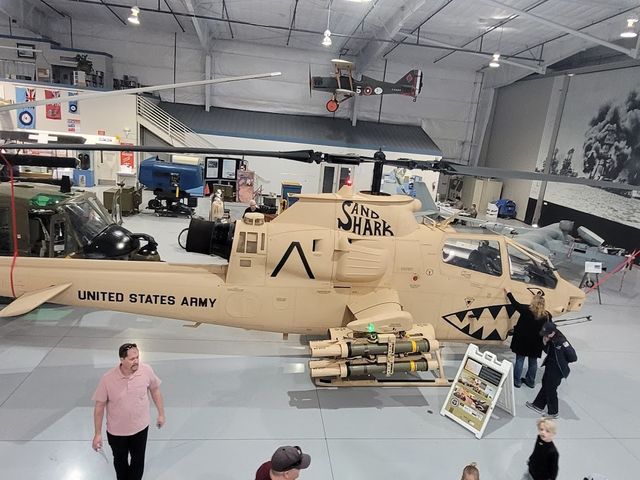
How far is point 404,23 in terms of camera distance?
19266mm

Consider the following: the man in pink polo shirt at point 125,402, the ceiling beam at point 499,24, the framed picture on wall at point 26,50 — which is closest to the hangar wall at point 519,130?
the ceiling beam at point 499,24

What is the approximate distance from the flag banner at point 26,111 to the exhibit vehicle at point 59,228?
16.0 m

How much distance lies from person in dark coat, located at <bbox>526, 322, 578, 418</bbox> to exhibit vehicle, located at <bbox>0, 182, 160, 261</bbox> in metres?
7.35

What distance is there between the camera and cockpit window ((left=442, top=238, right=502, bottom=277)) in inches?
263

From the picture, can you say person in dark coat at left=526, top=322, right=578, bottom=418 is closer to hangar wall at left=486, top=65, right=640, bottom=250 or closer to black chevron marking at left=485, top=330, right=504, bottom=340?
black chevron marking at left=485, top=330, right=504, bottom=340

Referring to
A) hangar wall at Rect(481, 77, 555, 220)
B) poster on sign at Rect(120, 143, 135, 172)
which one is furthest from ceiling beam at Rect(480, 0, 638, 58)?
poster on sign at Rect(120, 143, 135, 172)

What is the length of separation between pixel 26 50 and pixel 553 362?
2756 cm

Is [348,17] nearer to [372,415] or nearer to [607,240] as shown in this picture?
[607,240]

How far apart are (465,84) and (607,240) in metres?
14.4

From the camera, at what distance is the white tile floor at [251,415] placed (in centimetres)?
477

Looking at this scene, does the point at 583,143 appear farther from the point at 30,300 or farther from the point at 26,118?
the point at 26,118

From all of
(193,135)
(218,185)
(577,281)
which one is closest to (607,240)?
(577,281)

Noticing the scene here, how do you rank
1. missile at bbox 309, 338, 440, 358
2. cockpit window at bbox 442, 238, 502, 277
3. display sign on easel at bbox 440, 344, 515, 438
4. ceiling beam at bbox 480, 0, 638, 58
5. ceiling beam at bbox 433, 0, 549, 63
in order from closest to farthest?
display sign on easel at bbox 440, 344, 515, 438 → missile at bbox 309, 338, 440, 358 → cockpit window at bbox 442, 238, 502, 277 → ceiling beam at bbox 480, 0, 638, 58 → ceiling beam at bbox 433, 0, 549, 63

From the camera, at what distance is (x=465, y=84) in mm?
28484
